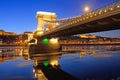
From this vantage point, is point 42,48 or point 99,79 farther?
point 42,48

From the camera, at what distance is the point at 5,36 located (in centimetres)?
18538

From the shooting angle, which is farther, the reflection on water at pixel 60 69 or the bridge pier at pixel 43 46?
the bridge pier at pixel 43 46

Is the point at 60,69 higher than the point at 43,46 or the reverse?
the reverse

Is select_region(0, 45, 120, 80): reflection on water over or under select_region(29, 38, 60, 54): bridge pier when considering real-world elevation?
under

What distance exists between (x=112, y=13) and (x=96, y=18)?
12.5 feet

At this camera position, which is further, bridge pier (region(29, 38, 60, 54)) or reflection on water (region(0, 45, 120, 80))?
bridge pier (region(29, 38, 60, 54))

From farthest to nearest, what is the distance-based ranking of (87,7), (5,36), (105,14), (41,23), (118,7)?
(5,36) → (41,23) → (87,7) → (105,14) → (118,7)

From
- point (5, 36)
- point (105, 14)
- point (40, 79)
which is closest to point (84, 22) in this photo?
point (105, 14)

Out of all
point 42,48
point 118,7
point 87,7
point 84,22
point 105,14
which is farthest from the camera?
point 42,48

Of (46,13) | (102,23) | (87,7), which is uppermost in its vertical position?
(46,13)

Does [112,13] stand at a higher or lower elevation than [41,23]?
lower

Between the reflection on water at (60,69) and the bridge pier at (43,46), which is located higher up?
the bridge pier at (43,46)

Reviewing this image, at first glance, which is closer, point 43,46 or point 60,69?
point 60,69

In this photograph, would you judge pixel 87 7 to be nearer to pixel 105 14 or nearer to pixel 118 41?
pixel 105 14
